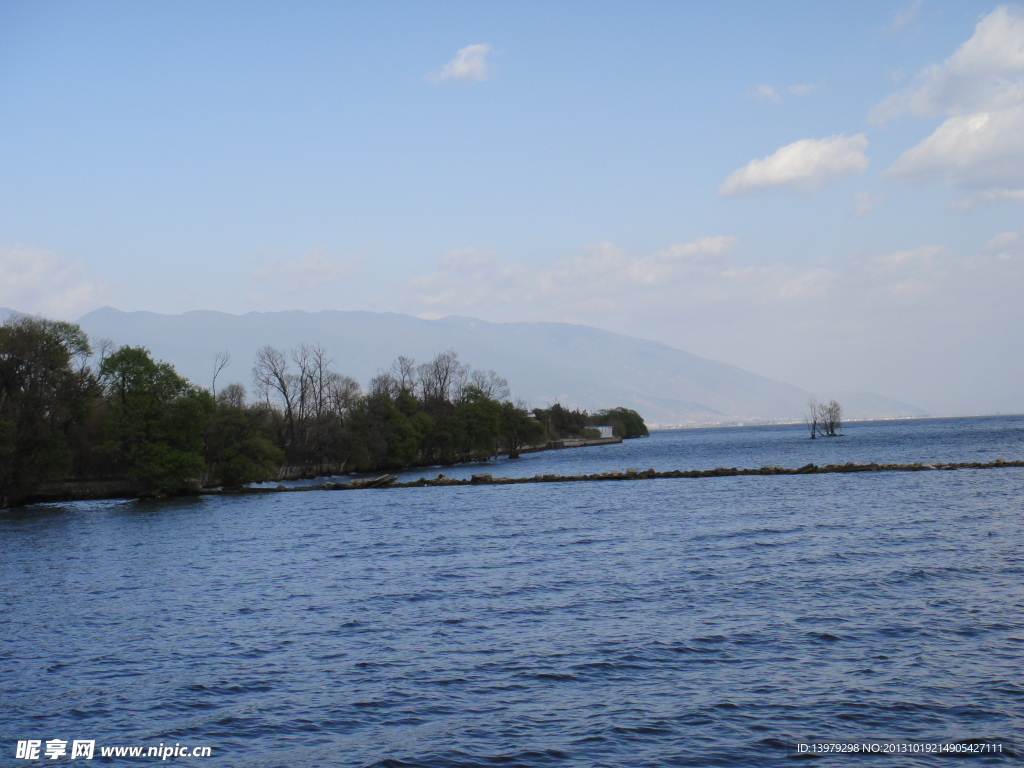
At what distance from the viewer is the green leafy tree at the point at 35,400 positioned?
2948 inches

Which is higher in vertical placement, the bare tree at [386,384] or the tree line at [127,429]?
the bare tree at [386,384]

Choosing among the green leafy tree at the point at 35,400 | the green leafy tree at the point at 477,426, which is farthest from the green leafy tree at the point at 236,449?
the green leafy tree at the point at 477,426

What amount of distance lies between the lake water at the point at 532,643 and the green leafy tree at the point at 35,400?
35290 mm

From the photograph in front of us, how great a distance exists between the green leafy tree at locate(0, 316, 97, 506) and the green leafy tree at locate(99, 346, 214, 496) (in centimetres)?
405

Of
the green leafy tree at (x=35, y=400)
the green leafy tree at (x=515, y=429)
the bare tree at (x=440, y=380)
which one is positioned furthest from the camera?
the green leafy tree at (x=515, y=429)

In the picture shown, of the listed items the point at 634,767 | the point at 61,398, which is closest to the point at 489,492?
the point at 61,398

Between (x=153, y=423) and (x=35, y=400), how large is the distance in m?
10.5

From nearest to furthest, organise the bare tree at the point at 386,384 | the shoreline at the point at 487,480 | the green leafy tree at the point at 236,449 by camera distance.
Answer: the shoreline at the point at 487,480 < the green leafy tree at the point at 236,449 < the bare tree at the point at 386,384

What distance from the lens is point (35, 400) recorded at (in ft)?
249

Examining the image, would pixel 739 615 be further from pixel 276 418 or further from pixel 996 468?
pixel 276 418

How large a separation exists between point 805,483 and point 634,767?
61.8 m

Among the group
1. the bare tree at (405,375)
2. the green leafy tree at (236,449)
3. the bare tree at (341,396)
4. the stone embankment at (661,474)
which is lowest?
the stone embankment at (661,474)

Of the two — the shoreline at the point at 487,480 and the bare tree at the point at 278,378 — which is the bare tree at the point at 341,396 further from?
the shoreline at the point at 487,480

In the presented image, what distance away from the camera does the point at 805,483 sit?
69.9m
